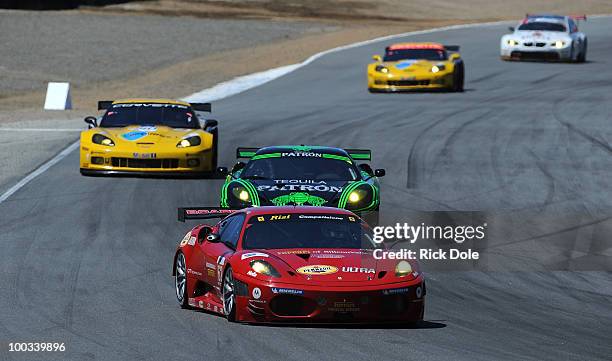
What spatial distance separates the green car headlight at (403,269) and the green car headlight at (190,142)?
1103 centimetres

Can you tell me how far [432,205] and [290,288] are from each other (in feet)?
29.2

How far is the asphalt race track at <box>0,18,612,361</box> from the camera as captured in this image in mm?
10562

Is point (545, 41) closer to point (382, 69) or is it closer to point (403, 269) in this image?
point (382, 69)

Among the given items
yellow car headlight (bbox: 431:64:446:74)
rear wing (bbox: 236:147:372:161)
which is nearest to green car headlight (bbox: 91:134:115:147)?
rear wing (bbox: 236:147:372:161)

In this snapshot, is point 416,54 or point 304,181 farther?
point 416,54

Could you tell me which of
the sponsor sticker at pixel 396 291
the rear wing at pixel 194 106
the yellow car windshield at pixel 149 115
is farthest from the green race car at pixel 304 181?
the rear wing at pixel 194 106

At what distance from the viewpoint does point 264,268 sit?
1126cm

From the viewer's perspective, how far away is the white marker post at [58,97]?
34250 mm

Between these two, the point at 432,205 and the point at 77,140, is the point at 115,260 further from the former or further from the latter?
the point at 77,140

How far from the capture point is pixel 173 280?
1398 cm

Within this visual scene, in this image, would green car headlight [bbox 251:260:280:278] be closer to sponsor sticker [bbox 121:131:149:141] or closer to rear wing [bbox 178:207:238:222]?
rear wing [bbox 178:207:238:222]

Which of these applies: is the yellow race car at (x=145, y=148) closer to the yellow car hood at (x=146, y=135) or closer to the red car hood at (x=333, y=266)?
the yellow car hood at (x=146, y=135)

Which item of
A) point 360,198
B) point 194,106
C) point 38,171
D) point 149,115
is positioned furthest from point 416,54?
point 360,198

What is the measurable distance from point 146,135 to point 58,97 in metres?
12.8
